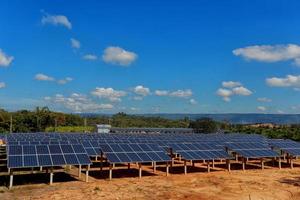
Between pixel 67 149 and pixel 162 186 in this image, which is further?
pixel 67 149

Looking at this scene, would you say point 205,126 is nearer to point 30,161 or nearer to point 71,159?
point 71,159

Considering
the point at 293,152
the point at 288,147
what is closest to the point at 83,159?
the point at 293,152

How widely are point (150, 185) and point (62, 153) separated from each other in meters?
7.23

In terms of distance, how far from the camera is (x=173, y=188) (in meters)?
25.4

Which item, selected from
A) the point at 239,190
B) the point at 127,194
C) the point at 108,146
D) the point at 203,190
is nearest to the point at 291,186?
the point at 239,190

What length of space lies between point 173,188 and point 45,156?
9.72 meters

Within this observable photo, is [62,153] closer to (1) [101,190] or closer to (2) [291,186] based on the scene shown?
(1) [101,190]

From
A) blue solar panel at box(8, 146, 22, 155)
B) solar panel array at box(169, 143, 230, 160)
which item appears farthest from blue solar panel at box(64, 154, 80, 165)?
A: solar panel array at box(169, 143, 230, 160)

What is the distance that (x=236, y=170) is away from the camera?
35281mm

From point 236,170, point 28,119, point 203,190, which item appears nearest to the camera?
point 203,190

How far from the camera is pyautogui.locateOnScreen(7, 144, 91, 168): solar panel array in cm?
2502

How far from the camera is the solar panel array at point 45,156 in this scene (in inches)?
985

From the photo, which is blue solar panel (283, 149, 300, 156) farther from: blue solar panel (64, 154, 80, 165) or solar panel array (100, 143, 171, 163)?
blue solar panel (64, 154, 80, 165)

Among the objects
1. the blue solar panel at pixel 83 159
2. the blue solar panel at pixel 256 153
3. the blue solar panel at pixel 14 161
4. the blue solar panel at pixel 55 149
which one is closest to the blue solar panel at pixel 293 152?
the blue solar panel at pixel 256 153
